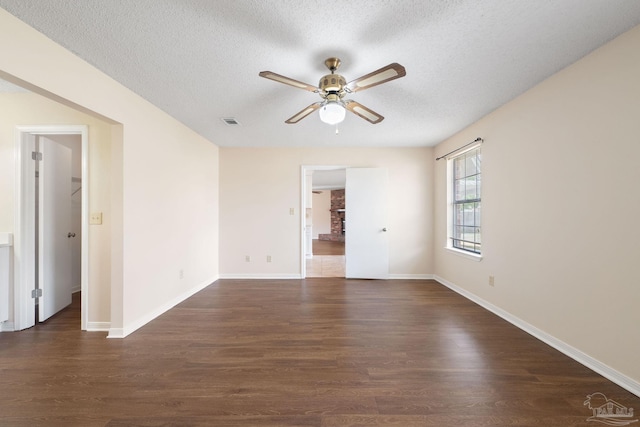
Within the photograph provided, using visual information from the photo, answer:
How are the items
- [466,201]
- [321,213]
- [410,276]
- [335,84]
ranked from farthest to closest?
[321,213], [410,276], [466,201], [335,84]

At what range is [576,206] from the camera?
6.49 ft

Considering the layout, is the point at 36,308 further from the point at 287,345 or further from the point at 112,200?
the point at 287,345

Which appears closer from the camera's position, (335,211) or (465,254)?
(465,254)

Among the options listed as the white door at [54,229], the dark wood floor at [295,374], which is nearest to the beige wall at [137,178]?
the dark wood floor at [295,374]

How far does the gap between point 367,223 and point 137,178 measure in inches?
134

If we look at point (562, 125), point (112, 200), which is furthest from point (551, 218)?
point (112, 200)

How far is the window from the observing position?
11.2 feet

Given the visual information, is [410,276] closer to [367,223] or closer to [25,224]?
[367,223]

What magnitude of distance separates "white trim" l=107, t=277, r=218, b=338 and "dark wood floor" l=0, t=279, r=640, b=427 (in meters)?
0.10

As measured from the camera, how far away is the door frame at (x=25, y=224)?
2422 mm

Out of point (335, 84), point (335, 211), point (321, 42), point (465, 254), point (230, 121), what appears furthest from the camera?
point (335, 211)

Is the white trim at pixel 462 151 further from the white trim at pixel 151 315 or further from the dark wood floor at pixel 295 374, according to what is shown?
the white trim at pixel 151 315

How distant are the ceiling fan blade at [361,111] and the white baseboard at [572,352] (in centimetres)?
246

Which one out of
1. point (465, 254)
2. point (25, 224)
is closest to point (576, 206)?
point (465, 254)
